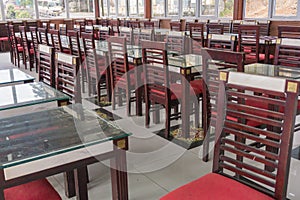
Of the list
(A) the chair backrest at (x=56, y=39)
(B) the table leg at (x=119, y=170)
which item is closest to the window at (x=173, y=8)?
(A) the chair backrest at (x=56, y=39)

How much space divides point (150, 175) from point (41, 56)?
148cm

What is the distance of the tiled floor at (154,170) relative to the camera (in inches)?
89.1

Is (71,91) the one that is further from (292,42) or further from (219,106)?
(292,42)

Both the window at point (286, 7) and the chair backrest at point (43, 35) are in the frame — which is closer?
the chair backrest at point (43, 35)

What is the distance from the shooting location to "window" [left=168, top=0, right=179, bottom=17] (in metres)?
9.59

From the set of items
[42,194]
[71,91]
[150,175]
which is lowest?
[150,175]

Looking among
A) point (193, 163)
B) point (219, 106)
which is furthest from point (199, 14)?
point (219, 106)

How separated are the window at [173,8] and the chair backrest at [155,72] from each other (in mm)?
6728

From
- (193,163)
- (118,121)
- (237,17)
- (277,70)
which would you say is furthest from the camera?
(237,17)

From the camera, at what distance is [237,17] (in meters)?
7.81

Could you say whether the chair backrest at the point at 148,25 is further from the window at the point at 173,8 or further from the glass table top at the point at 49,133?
the glass table top at the point at 49,133

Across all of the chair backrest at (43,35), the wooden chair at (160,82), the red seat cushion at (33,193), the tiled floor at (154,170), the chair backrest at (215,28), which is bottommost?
the tiled floor at (154,170)

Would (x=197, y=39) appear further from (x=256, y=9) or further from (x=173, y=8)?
(x=173, y=8)

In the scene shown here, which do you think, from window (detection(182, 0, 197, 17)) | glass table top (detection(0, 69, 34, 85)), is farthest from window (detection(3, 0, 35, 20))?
glass table top (detection(0, 69, 34, 85))
